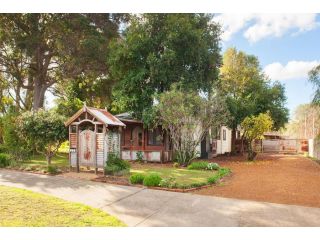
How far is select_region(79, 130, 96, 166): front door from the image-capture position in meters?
13.7

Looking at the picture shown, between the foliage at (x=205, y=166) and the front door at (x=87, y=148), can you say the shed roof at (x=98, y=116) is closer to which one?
the front door at (x=87, y=148)

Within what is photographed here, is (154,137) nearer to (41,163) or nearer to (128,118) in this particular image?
(128,118)

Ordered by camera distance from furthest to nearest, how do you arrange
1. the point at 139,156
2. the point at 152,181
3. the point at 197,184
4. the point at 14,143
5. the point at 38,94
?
the point at 38,94 < the point at 139,156 < the point at 14,143 < the point at 197,184 < the point at 152,181

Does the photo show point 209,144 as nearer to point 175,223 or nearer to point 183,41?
point 183,41

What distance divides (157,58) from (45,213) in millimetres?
15224

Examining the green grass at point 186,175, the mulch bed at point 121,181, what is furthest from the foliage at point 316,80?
the mulch bed at point 121,181

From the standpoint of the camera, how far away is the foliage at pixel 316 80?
1680 cm

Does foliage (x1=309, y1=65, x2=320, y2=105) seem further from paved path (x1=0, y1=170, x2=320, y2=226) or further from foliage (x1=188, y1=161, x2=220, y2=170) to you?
paved path (x1=0, y1=170, x2=320, y2=226)

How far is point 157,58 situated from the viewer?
20891 millimetres

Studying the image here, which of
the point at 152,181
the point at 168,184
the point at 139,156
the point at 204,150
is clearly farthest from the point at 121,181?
the point at 204,150

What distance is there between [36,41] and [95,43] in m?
3.97

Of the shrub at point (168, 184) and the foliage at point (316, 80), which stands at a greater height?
the foliage at point (316, 80)

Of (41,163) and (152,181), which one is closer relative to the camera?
(152,181)

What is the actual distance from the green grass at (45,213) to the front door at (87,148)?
4746 mm
